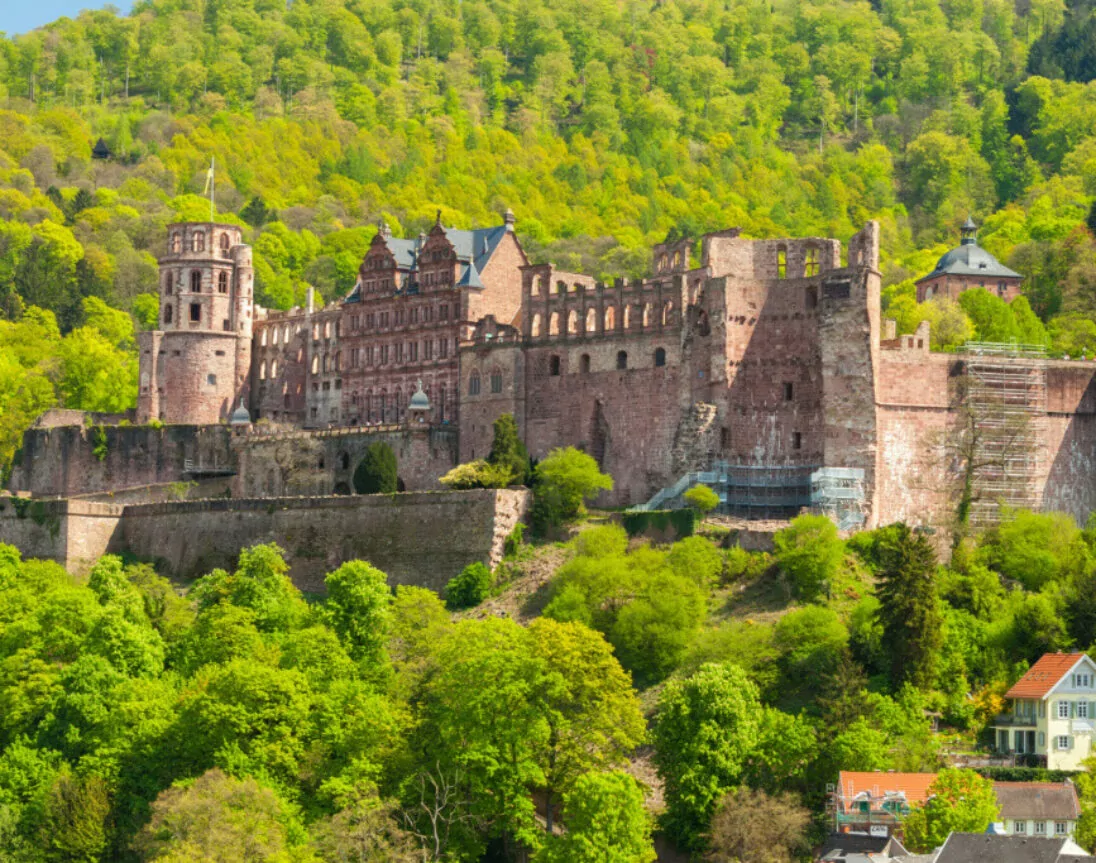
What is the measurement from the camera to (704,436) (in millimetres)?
78000

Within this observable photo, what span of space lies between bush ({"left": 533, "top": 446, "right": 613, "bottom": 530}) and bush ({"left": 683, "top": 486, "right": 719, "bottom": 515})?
3979 mm

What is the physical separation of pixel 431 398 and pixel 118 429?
14431 mm

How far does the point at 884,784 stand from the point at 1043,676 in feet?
23.6

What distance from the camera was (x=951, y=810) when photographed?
189ft

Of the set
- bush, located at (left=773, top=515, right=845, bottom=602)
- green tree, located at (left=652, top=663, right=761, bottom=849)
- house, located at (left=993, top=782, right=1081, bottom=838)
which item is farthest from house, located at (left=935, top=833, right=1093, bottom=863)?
bush, located at (left=773, top=515, right=845, bottom=602)

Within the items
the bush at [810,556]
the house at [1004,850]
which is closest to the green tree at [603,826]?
the house at [1004,850]

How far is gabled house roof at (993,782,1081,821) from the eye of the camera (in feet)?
195

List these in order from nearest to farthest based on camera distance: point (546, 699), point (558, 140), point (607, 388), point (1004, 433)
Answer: point (546, 699)
point (1004, 433)
point (607, 388)
point (558, 140)

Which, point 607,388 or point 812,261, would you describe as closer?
point 812,261

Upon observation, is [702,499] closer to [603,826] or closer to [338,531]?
[338,531]

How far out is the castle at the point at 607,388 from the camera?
7612 cm

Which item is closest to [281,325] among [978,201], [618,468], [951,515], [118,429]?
[118,429]

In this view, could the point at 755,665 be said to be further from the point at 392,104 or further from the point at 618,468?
the point at 392,104

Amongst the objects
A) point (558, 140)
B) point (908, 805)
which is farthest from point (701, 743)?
point (558, 140)
